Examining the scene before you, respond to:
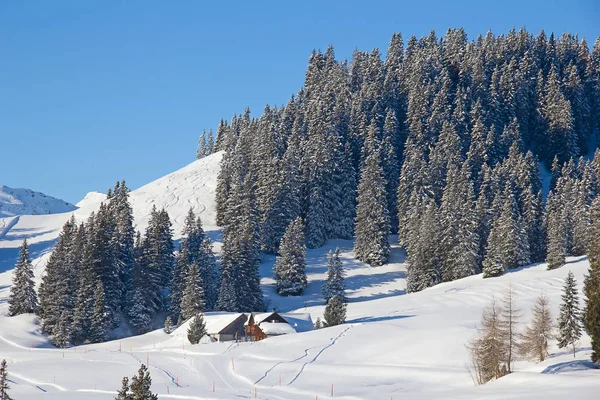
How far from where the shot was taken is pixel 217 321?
8162cm

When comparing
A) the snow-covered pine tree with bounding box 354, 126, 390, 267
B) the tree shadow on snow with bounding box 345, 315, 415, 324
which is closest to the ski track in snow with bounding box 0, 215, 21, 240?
the snow-covered pine tree with bounding box 354, 126, 390, 267

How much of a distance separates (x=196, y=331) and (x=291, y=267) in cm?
2816

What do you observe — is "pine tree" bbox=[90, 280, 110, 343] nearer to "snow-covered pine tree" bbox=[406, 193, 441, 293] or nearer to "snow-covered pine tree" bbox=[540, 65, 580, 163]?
"snow-covered pine tree" bbox=[406, 193, 441, 293]

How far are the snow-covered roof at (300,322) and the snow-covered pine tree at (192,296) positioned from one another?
1199cm

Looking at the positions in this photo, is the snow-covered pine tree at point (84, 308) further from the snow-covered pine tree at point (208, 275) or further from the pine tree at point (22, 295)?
the snow-covered pine tree at point (208, 275)

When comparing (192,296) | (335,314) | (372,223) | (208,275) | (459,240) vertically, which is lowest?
(335,314)

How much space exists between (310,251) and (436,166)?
26.7 m

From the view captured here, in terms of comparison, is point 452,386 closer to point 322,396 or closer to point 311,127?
point 322,396

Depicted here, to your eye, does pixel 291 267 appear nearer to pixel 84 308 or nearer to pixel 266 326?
pixel 266 326

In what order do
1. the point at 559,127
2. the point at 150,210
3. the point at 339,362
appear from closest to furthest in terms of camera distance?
1. the point at 339,362
2. the point at 150,210
3. the point at 559,127

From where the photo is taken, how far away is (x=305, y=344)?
69438mm

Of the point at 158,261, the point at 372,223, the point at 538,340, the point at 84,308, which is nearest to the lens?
the point at 538,340

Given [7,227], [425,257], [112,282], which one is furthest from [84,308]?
[7,227]

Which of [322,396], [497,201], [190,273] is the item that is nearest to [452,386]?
[322,396]
